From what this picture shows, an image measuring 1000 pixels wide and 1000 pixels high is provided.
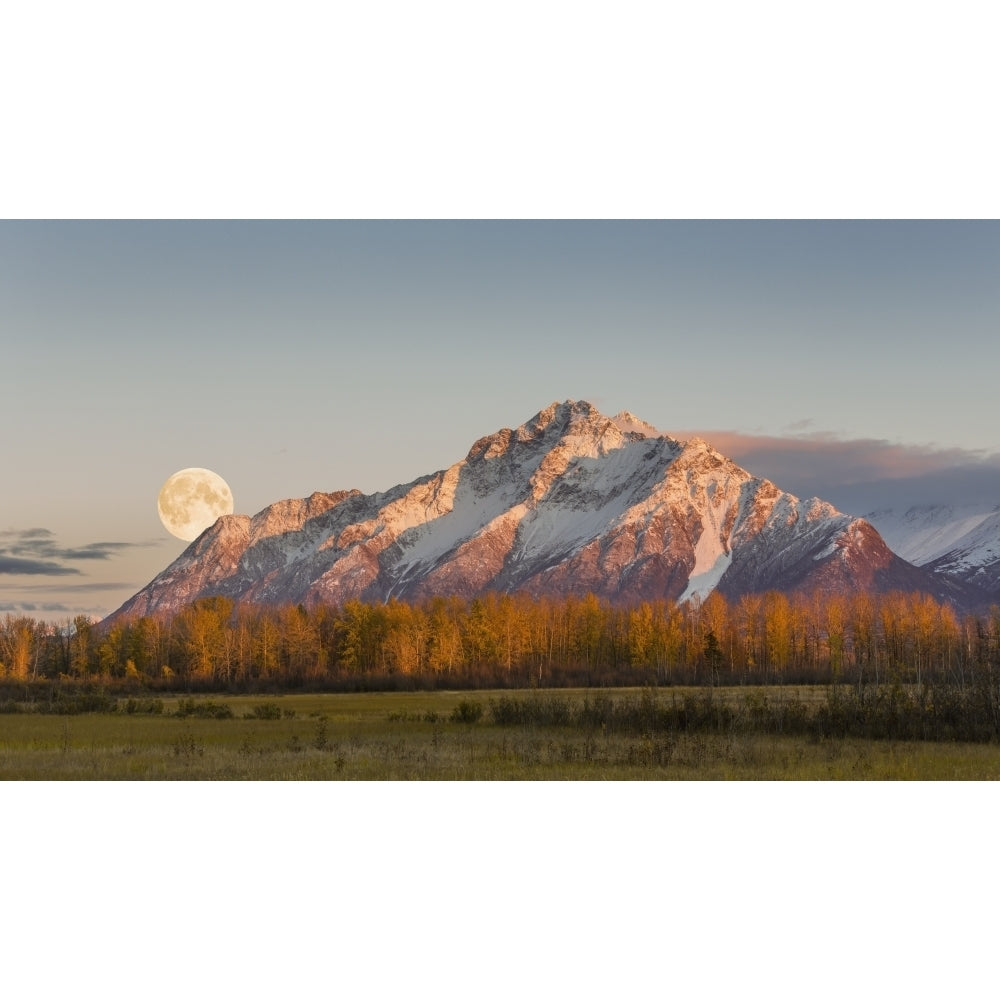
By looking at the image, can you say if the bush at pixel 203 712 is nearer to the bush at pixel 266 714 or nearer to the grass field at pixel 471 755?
the bush at pixel 266 714

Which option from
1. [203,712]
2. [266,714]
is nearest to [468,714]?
[266,714]

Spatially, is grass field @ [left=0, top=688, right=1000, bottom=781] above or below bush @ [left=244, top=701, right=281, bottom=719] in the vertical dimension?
above

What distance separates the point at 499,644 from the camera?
11644 cm

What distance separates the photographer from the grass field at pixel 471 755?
25453 millimetres

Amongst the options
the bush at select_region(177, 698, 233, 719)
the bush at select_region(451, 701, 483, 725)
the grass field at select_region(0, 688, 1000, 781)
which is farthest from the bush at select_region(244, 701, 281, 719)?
the bush at select_region(451, 701, 483, 725)

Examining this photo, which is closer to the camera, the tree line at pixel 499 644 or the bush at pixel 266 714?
the bush at pixel 266 714

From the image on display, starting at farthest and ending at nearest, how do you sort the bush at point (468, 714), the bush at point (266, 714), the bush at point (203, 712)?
the bush at point (203, 712) < the bush at point (266, 714) < the bush at point (468, 714)

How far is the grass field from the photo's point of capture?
25.5 meters

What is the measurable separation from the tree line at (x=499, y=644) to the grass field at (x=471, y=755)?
34.2m

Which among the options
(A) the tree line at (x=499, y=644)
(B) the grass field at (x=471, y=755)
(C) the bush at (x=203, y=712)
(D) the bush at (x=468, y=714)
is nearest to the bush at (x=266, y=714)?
(C) the bush at (x=203, y=712)

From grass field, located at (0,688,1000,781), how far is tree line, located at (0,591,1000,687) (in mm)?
34218

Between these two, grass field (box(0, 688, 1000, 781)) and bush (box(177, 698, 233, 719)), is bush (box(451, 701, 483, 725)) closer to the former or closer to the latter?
grass field (box(0, 688, 1000, 781))

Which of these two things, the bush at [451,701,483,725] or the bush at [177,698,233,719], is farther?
the bush at [177,698,233,719]
